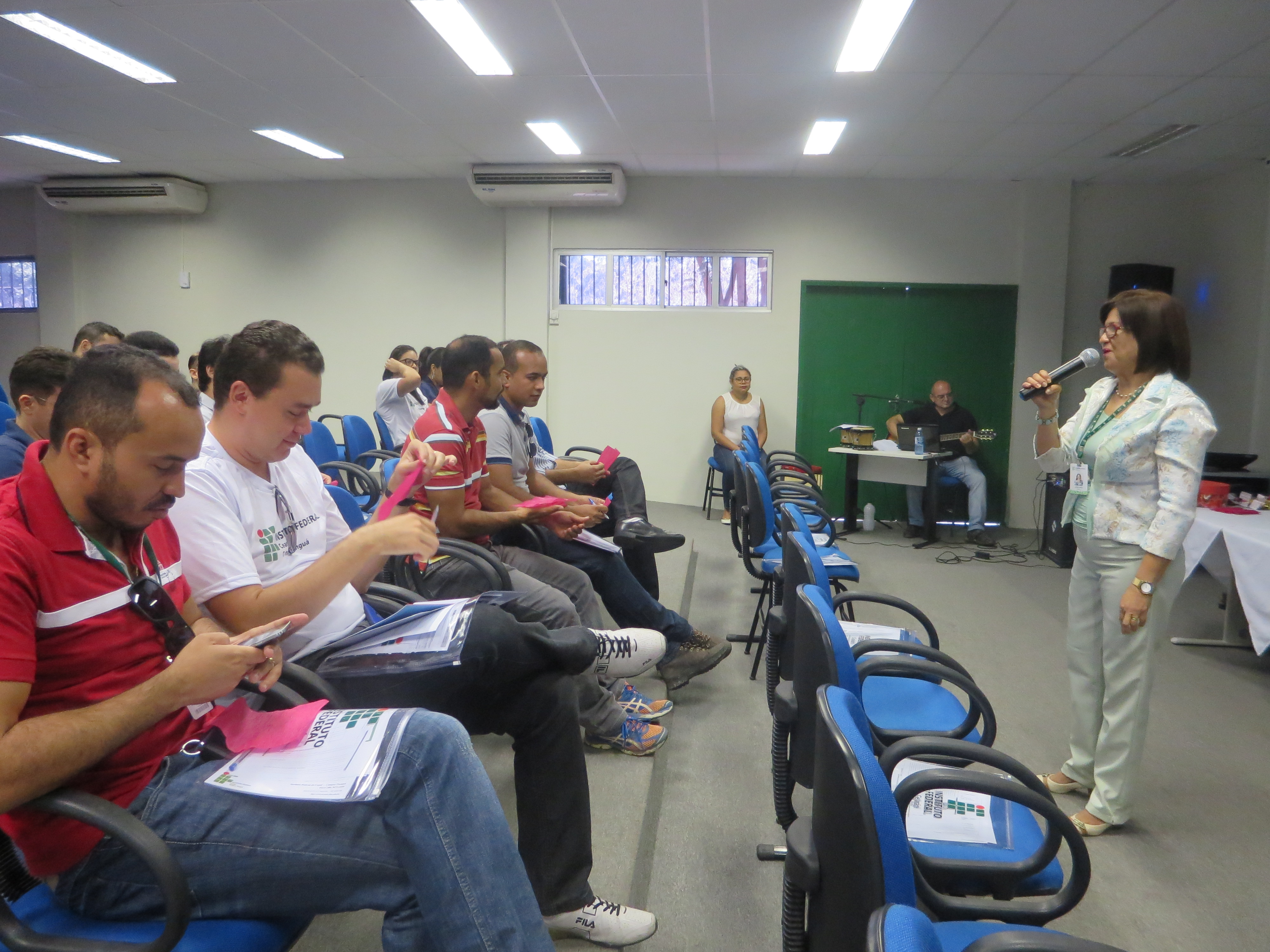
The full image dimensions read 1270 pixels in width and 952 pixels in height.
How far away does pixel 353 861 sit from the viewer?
113cm

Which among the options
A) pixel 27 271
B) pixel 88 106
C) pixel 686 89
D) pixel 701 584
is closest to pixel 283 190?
pixel 88 106

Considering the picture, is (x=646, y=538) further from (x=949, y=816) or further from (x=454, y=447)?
(x=949, y=816)

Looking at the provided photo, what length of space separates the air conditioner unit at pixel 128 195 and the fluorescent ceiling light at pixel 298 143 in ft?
6.06

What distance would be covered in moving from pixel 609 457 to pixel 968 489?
4057mm

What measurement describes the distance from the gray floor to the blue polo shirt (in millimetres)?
1670

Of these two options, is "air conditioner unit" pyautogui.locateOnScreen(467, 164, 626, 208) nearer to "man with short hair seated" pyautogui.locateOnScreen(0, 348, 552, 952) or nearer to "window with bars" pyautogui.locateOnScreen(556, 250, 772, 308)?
"window with bars" pyautogui.locateOnScreen(556, 250, 772, 308)

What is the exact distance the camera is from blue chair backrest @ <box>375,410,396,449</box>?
19.3ft

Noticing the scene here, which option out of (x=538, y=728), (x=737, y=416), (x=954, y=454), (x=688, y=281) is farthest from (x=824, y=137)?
(x=538, y=728)

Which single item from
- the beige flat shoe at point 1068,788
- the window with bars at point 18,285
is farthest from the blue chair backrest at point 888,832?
the window with bars at point 18,285

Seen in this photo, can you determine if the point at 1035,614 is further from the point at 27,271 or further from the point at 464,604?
the point at 27,271

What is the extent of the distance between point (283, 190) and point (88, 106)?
2.46 metres

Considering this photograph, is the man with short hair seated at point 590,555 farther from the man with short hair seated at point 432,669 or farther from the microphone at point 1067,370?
the microphone at point 1067,370

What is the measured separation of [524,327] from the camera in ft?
25.3

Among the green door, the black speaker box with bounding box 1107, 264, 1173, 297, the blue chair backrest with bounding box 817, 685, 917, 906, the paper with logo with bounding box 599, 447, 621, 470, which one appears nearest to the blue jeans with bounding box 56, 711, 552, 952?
the blue chair backrest with bounding box 817, 685, 917, 906
